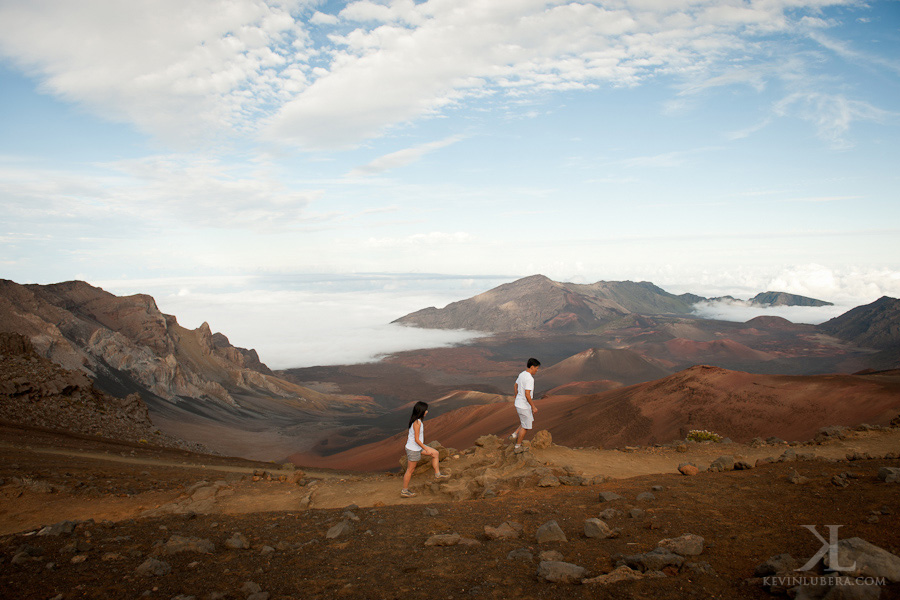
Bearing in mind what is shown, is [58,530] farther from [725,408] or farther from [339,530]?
[725,408]

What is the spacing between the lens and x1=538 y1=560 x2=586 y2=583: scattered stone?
416 centimetres

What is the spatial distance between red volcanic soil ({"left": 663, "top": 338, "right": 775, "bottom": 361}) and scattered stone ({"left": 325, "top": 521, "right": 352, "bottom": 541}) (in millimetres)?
104555

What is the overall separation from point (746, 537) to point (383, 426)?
54.3 metres

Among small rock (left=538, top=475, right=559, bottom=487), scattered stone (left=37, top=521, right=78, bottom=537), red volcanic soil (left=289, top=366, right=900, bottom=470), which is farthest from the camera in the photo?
red volcanic soil (left=289, top=366, right=900, bottom=470)

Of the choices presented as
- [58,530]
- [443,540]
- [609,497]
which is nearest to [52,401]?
[58,530]

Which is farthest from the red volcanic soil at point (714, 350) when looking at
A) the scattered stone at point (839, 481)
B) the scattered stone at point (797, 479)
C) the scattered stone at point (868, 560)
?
the scattered stone at point (868, 560)

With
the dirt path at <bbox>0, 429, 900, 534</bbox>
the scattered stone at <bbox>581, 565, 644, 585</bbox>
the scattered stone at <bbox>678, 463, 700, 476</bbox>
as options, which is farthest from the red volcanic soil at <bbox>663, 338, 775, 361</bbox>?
the scattered stone at <bbox>581, 565, 644, 585</bbox>

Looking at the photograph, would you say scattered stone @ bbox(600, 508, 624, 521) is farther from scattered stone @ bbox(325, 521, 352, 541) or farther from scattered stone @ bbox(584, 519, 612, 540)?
scattered stone @ bbox(325, 521, 352, 541)

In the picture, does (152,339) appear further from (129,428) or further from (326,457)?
(129,428)

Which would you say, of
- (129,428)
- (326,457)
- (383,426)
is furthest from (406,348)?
(129,428)

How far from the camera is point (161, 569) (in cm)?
473

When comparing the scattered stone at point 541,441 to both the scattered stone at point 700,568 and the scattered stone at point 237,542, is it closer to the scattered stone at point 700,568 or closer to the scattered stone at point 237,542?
the scattered stone at point 237,542

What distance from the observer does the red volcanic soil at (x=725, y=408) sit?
62.7 feet

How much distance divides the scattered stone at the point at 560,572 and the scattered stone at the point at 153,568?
3.53m
